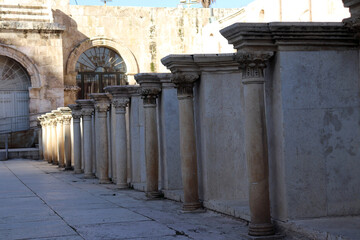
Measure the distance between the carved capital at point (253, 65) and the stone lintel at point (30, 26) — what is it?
26352 millimetres

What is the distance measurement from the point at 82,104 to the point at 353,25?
12.3 m

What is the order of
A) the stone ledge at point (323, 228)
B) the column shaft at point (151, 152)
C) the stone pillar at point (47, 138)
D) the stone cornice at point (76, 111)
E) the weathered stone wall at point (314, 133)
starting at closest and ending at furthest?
1. the stone ledge at point (323, 228)
2. the weathered stone wall at point (314, 133)
3. the column shaft at point (151, 152)
4. the stone cornice at point (76, 111)
5. the stone pillar at point (47, 138)

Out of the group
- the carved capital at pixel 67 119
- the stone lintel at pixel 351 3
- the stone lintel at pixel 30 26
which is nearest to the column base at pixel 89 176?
the carved capital at pixel 67 119

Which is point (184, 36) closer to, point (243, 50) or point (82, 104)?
point (82, 104)

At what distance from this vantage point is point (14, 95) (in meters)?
33.2

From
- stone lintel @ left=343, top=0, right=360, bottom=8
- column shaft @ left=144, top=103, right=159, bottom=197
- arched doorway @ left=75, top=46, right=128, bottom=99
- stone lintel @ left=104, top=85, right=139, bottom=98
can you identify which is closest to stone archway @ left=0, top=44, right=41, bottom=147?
arched doorway @ left=75, top=46, right=128, bottom=99

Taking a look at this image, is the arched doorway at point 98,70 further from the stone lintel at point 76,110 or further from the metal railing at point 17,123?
the stone lintel at point 76,110

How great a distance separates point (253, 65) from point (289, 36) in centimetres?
57

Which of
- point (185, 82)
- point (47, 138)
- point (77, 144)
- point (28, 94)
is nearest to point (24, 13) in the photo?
point (28, 94)

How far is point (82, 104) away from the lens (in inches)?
716

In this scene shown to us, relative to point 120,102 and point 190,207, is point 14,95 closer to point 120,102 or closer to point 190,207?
point 120,102

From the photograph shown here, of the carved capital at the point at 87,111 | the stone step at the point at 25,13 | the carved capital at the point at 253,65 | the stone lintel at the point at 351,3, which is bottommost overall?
the carved capital at the point at 253,65

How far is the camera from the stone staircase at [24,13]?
108ft

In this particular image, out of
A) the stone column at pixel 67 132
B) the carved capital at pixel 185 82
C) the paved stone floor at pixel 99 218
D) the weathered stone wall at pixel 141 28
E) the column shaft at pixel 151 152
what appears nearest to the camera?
the paved stone floor at pixel 99 218
